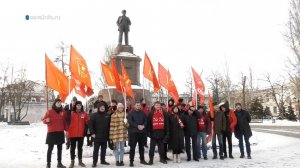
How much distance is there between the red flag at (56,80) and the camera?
988 cm

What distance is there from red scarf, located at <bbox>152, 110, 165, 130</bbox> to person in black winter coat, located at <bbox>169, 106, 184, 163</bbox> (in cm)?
41

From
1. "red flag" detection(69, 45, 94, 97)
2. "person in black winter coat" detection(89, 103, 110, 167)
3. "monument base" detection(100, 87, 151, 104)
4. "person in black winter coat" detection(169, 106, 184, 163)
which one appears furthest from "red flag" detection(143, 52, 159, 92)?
"monument base" detection(100, 87, 151, 104)

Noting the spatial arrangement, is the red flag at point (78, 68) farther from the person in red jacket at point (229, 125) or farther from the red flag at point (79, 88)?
the person in red jacket at point (229, 125)

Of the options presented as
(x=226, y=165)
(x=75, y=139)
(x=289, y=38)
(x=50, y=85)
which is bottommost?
(x=226, y=165)

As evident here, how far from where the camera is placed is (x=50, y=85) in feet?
32.4

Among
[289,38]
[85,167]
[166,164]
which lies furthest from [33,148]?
[289,38]

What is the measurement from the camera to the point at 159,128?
986 cm

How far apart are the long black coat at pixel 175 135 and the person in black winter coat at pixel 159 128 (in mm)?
252

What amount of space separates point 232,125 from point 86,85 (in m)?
5.04

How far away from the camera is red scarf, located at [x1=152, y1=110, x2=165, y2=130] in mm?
9859

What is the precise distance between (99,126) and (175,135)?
7.50 feet

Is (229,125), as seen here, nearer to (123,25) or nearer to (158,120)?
(158,120)

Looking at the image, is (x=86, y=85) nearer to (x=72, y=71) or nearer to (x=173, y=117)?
(x=72, y=71)

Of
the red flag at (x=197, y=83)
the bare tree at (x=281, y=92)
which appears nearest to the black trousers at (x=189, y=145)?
the red flag at (x=197, y=83)
